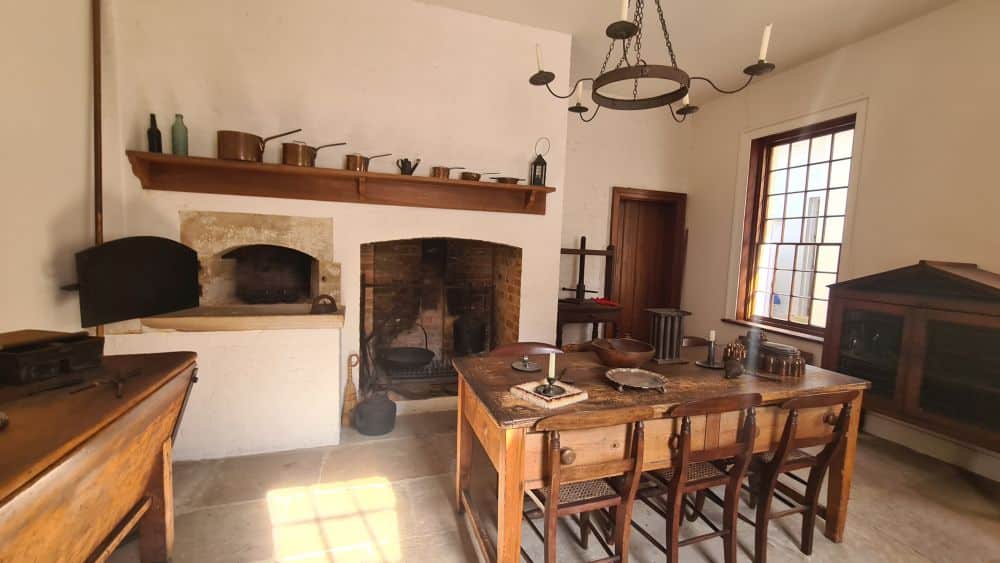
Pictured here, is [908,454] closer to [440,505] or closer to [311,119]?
[440,505]

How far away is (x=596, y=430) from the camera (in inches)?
58.2

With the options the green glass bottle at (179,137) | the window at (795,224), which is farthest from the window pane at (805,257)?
the green glass bottle at (179,137)

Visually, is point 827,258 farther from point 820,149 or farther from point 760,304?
point 820,149

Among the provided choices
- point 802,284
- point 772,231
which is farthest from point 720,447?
point 772,231

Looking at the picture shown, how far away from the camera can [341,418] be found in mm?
2941

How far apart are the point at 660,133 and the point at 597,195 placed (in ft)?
3.54

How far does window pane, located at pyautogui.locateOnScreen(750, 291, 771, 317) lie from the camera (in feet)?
13.4

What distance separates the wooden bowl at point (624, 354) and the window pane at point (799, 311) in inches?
104

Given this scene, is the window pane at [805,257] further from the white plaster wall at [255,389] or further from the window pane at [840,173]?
the white plaster wall at [255,389]

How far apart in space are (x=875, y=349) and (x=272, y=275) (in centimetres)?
448

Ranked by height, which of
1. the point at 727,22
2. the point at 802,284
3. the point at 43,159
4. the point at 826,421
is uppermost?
the point at 727,22

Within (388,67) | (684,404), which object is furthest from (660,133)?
(684,404)

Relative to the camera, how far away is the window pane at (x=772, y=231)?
3965mm

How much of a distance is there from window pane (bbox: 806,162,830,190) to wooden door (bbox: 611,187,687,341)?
130cm
